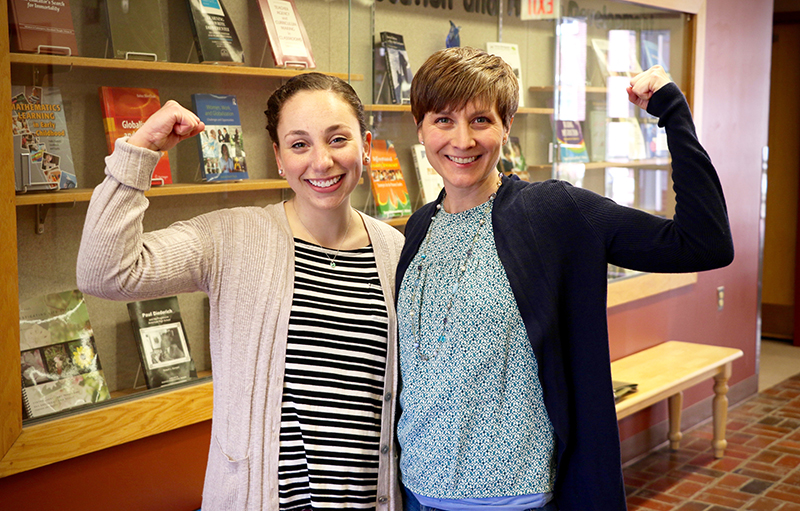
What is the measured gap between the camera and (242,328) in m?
1.62

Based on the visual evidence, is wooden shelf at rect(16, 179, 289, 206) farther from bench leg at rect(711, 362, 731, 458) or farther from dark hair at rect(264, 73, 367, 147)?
bench leg at rect(711, 362, 731, 458)

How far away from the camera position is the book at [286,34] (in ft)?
9.69

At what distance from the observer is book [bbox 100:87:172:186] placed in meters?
2.54

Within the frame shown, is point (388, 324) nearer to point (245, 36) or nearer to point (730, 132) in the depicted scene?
point (245, 36)

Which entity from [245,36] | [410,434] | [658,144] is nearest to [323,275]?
[410,434]

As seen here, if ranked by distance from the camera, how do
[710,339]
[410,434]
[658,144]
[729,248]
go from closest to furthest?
[729,248], [410,434], [658,144], [710,339]

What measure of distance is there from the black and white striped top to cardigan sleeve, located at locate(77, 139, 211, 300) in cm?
33

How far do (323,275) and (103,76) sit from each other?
1.32 meters

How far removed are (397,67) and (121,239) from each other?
7.31ft

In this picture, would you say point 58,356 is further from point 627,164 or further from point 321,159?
point 627,164

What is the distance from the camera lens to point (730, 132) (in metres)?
5.38

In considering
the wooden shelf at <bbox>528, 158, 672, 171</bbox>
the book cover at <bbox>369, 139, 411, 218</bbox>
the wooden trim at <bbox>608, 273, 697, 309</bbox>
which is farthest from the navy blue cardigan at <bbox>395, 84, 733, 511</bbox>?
the wooden trim at <bbox>608, 273, 697, 309</bbox>

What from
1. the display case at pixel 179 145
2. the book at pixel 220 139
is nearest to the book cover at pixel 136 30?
the display case at pixel 179 145

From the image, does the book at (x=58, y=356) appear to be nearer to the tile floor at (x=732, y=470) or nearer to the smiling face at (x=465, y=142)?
the smiling face at (x=465, y=142)
